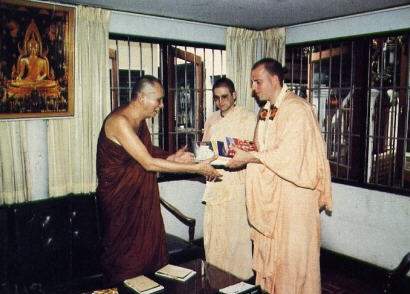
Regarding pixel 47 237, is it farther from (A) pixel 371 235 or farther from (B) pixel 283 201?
(A) pixel 371 235

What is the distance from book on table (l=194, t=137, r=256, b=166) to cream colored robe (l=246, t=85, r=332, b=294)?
159mm

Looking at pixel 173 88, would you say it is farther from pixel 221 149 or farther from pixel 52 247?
pixel 52 247

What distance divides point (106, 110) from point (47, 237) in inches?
51.2

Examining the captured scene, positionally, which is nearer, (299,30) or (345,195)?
(345,195)

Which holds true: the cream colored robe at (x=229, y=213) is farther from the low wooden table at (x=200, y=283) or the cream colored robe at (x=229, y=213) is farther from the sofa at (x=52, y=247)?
A: the low wooden table at (x=200, y=283)

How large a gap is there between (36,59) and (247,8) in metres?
2.05

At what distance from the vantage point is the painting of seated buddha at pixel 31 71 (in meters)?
3.18

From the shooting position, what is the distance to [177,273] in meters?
2.34

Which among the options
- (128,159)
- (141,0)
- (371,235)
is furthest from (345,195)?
(141,0)

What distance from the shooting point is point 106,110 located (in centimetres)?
367

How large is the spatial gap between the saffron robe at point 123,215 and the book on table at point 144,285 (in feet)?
1.78

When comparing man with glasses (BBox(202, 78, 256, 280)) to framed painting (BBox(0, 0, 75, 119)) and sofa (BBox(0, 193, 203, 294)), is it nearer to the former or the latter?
sofa (BBox(0, 193, 203, 294))

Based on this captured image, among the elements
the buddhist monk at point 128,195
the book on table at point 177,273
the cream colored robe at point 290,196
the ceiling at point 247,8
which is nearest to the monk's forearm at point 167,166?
the buddhist monk at point 128,195

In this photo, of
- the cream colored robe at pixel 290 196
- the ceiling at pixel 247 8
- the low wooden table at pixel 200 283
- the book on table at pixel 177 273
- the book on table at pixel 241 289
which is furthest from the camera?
the ceiling at pixel 247 8
